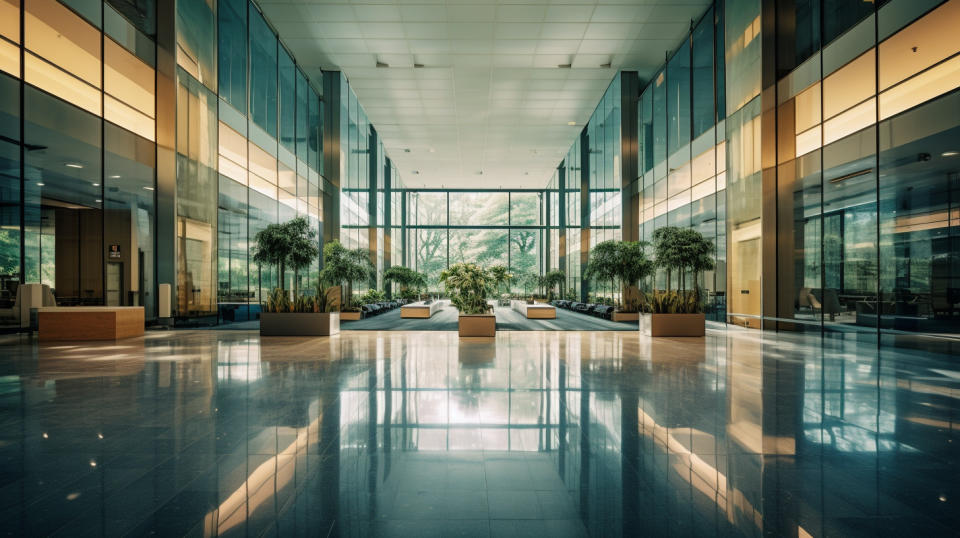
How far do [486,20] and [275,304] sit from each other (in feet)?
36.9

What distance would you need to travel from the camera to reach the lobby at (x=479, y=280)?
2.89 metres

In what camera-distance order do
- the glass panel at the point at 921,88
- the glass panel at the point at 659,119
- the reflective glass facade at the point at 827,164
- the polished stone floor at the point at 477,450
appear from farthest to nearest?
the glass panel at the point at 659,119 → the reflective glass facade at the point at 827,164 → the glass panel at the point at 921,88 → the polished stone floor at the point at 477,450

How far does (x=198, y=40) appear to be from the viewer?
1397 centimetres

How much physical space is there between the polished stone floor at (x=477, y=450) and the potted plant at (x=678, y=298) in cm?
492

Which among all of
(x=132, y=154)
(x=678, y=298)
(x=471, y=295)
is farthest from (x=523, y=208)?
(x=132, y=154)

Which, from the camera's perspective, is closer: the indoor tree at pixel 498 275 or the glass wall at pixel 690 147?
the indoor tree at pixel 498 275

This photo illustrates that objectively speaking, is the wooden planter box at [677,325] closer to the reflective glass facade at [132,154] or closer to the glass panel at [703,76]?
the glass panel at [703,76]

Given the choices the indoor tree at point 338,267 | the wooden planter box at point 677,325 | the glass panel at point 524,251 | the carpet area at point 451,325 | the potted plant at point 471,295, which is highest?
the glass panel at point 524,251

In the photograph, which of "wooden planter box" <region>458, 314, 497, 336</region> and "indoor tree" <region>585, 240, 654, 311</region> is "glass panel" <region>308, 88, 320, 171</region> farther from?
"indoor tree" <region>585, 240, 654, 311</region>

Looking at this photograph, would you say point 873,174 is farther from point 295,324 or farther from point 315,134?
point 315,134

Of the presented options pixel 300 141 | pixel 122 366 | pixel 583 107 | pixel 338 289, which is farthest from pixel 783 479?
pixel 583 107

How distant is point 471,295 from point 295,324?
15.4ft

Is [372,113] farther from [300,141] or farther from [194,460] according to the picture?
[194,460]

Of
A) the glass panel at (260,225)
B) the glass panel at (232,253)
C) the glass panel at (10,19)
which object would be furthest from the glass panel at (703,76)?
the glass panel at (10,19)
